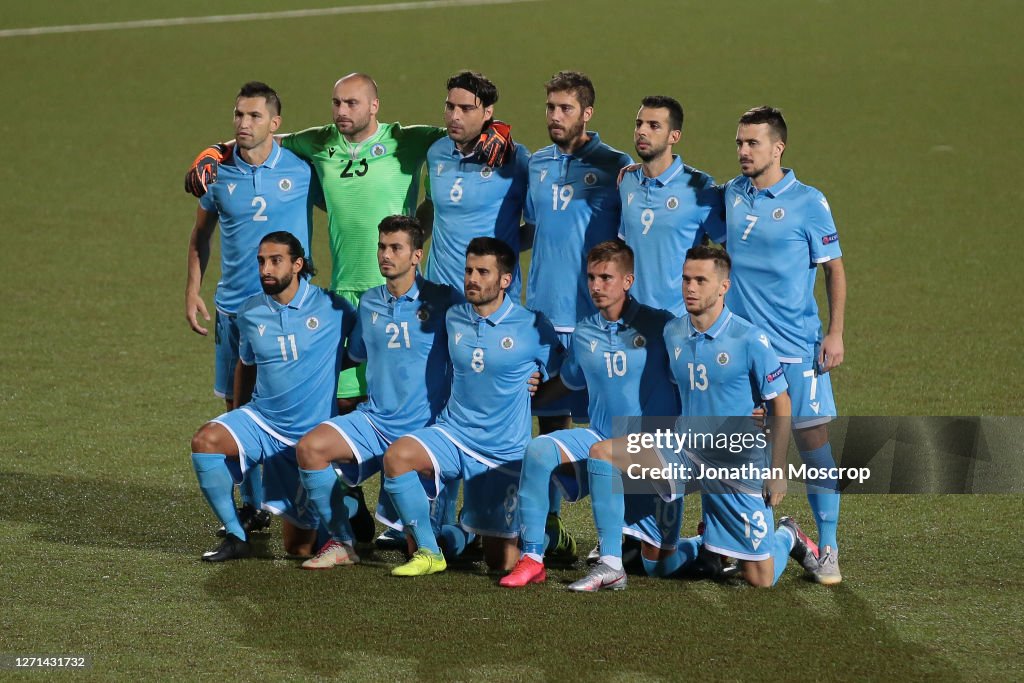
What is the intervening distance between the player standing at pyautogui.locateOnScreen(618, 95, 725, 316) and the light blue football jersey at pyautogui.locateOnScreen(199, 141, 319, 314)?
1511mm

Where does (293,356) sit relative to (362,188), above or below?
below

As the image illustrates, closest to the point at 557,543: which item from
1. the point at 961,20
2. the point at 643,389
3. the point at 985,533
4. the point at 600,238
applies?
the point at 643,389

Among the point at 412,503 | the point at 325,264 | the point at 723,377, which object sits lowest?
the point at 412,503

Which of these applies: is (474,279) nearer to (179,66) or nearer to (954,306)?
(954,306)

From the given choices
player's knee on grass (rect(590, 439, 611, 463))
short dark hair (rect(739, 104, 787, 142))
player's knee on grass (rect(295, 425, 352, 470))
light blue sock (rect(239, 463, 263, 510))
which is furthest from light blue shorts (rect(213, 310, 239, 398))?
short dark hair (rect(739, 104, 787, 142))

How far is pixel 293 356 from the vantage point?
6293 millimetres

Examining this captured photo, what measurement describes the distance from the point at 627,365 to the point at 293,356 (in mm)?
1399

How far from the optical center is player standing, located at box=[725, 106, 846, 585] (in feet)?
19.5

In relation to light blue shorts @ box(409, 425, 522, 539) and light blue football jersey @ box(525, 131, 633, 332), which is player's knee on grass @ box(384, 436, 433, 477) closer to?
light blue shorts @ box(409, 425, 522, 539)

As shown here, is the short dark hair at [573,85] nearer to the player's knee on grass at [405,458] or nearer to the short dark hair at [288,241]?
the short dark hair at [288,241]

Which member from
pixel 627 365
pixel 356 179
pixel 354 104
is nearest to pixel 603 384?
pixel 627 365

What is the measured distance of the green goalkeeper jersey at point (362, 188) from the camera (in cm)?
676

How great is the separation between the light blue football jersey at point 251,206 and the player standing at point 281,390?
417 millimetres

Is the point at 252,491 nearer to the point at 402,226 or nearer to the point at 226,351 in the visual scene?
the point at 226,351
